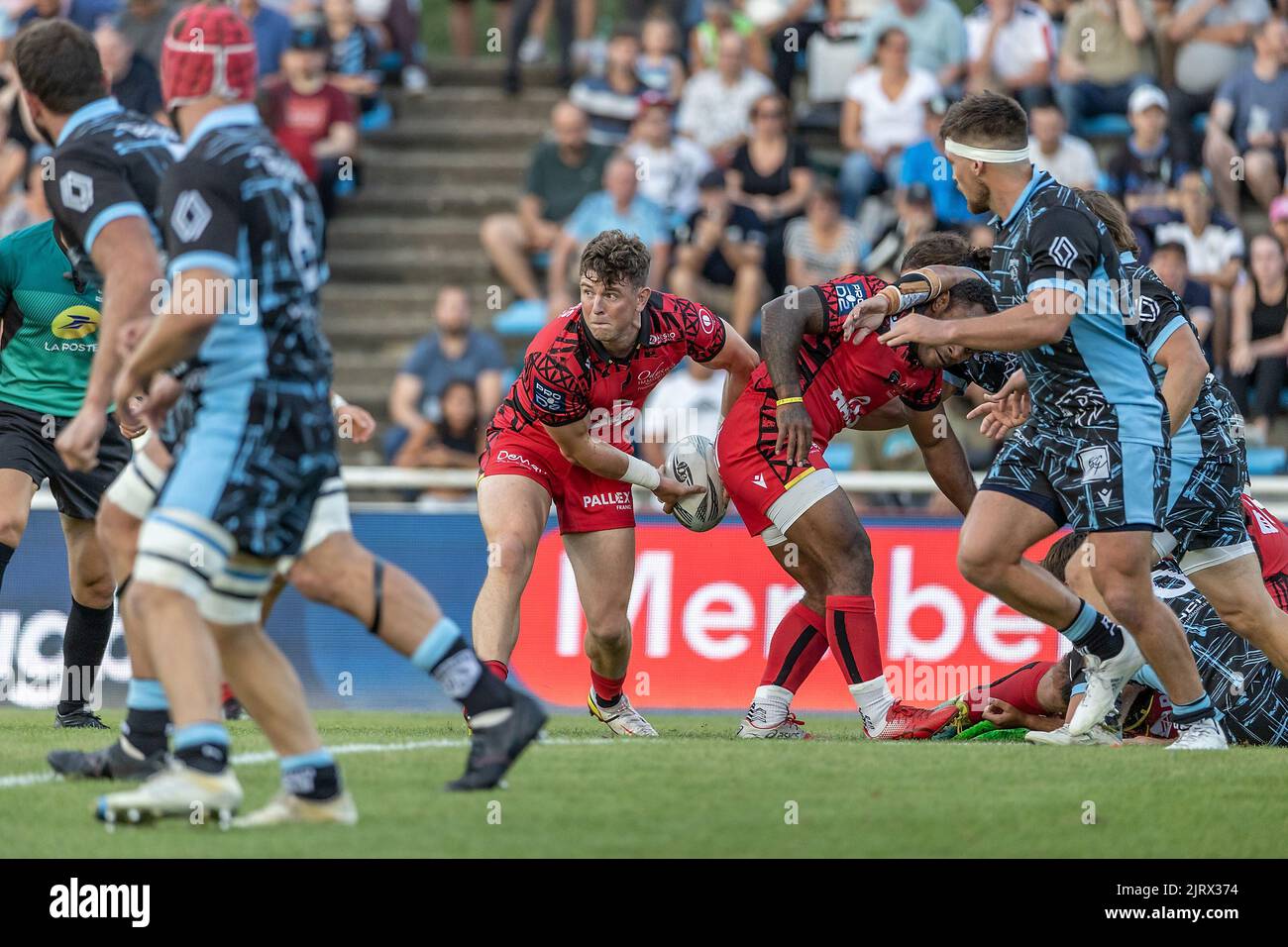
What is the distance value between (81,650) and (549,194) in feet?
27.0

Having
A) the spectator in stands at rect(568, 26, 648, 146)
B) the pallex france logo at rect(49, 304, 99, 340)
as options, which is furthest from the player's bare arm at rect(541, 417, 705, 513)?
the spectator in stands at rect(568, 26, 648, 146)

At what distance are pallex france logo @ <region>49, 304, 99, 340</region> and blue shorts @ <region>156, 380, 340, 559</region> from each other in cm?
355

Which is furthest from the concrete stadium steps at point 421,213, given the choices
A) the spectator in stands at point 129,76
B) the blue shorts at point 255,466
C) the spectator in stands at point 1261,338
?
the blue shorts at point 255,466

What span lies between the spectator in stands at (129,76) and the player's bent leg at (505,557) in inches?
325

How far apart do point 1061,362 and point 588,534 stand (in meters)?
2.54

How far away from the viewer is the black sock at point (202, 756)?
5.24 metres

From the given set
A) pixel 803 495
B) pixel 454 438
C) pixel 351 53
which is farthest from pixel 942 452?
pixel 351 53

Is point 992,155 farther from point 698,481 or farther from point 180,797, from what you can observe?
point 180,797

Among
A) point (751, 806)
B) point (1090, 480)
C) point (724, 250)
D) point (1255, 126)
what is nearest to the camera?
point (751, 806)

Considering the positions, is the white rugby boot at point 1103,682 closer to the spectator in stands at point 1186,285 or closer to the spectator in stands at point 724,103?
the spectator in stands at point 1186,285

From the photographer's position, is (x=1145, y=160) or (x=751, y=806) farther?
(x=1145, y=160)

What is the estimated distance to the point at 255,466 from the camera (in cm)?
527
